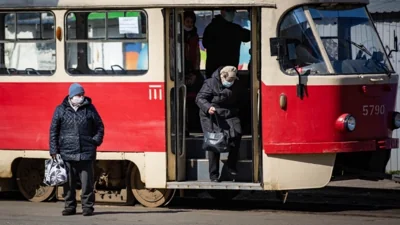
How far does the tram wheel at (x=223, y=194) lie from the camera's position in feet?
48.9

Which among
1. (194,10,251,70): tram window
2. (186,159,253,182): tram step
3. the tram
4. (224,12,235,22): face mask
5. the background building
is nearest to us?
the tram

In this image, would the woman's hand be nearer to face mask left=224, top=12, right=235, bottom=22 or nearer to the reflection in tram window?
face mask left=224, top=12, right=235, bottom=22

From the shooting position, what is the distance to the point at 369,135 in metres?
13.4

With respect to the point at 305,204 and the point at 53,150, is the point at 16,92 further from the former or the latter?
the point at 305,204

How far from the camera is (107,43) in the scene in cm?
1384

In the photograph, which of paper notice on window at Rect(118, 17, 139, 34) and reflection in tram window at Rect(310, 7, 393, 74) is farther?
paper notice on window at Rect(118, 17, 139, 34)

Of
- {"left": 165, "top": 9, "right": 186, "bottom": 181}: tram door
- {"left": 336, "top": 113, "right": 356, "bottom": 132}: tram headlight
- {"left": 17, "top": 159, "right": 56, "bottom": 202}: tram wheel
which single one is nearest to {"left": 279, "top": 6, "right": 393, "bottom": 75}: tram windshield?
{"left": 336, "top": 113, "right": 356, "bottom": 132}: tram headlight

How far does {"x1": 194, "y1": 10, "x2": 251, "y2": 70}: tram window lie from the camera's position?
14.1 m

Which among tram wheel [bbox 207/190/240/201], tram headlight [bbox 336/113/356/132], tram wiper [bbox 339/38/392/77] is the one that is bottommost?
tram wheel [bbox 207/190/240/201]

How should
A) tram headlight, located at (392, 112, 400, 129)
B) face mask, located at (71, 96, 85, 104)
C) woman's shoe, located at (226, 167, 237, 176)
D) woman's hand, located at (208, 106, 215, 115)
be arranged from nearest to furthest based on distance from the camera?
1. face mask, located at (71, 96, 85, 104)
2. woman's hand, located at (208, 106, 215, 115)
3. woman's shoe, located at (226, 167, 237, 176)
4. tram headlight, located at (392, 112, 400, 129)

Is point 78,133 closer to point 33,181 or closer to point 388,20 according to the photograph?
point 33,181

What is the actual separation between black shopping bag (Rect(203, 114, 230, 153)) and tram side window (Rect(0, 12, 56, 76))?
2169 millimetres

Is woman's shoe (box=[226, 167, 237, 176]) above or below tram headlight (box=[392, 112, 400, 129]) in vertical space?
below

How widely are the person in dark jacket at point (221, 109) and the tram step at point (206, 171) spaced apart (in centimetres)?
14
